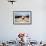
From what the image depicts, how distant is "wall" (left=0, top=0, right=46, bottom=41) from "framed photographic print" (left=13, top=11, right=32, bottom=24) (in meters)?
0.12

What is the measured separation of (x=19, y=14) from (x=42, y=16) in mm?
908

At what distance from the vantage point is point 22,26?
5.28 m

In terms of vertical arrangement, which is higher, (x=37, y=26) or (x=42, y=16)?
(x=42, y=16)

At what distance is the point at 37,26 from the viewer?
5.24 metres

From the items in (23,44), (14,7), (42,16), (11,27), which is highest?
(14,7)

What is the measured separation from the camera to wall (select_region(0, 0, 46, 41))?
5242 millimetres

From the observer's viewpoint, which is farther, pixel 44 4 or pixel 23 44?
pixel 44 4

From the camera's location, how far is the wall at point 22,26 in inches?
206

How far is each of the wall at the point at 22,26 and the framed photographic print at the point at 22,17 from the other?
12 cm

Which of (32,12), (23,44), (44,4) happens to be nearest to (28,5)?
(32,12)

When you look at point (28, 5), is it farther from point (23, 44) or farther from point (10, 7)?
point (23, 44)

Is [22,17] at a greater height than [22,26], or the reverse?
[22,17]

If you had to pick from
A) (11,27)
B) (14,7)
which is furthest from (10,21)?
(14,7)

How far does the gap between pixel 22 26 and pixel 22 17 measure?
13.9 inches
